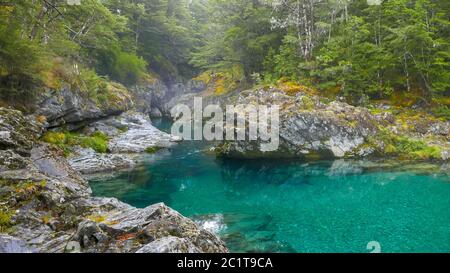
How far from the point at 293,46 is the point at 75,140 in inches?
790

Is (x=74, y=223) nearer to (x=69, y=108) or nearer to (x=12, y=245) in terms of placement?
(x=12, y=245)

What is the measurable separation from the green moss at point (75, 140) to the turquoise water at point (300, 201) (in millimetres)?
4100

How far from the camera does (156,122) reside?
45.8 meters

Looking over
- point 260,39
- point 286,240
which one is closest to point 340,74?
point 260,39

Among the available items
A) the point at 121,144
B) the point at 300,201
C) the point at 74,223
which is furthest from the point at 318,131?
the point at 74,223

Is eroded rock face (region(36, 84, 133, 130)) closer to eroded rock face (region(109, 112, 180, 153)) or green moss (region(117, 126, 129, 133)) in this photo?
green moss (region(117, 126, 129, 133))

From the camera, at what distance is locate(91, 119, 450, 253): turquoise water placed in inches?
464

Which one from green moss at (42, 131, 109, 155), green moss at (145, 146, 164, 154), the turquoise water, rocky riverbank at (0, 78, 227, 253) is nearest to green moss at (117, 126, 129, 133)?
green moss at (42, 131, 109, 155)

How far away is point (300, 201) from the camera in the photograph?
16047 millimetres

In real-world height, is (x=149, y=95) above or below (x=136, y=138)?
above

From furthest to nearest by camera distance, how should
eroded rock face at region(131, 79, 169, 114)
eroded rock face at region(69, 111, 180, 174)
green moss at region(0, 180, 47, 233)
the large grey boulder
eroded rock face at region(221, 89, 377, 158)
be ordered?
eroded rock face at region(131, 79, 169, 114)
eroded rock face at region(221, 89, 377, 158)
eroded rock face at region(69, 111, 180, 174)
green moss at region(0, 180, 47, 233)
the large grey boulder

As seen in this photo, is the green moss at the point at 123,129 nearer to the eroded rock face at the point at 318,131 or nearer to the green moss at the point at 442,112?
the eroded rock face at the point at 318,131

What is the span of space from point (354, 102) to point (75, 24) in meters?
25.6

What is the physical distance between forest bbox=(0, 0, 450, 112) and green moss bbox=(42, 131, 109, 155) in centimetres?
303
